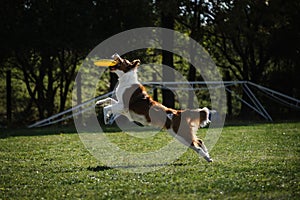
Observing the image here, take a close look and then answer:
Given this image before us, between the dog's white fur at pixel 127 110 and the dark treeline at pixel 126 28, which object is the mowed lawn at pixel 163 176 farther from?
the dark treeline at pixel 126 28

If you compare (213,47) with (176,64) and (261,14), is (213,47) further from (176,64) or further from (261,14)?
(261,14)

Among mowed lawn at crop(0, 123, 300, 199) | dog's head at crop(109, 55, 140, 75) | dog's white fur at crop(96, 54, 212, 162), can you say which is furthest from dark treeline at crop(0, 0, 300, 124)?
dog's white fur at crop(96, 54, 212, 162)

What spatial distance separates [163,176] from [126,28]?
731 inches

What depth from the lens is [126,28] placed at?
25.5 m

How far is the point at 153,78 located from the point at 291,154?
22.8 meters

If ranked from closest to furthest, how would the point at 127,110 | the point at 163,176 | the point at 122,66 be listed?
the point at 163,176
the point at 127,110
the point at 122,66

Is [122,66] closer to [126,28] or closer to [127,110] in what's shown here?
[127,110]

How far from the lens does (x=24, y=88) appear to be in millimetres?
33094

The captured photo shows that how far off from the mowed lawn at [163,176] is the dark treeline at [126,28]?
13.6m

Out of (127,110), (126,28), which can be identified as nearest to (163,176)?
(127,110)

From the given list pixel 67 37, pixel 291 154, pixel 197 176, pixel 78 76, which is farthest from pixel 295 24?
pixel 197 176

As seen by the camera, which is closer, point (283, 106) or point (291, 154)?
point (291, 154)

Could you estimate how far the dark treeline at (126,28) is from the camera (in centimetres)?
2409

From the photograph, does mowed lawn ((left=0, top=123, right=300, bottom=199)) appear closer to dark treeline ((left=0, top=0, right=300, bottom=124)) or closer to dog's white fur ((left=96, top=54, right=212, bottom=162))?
dog's white fur ((left=96, top=54, right=212, bottom=162))
